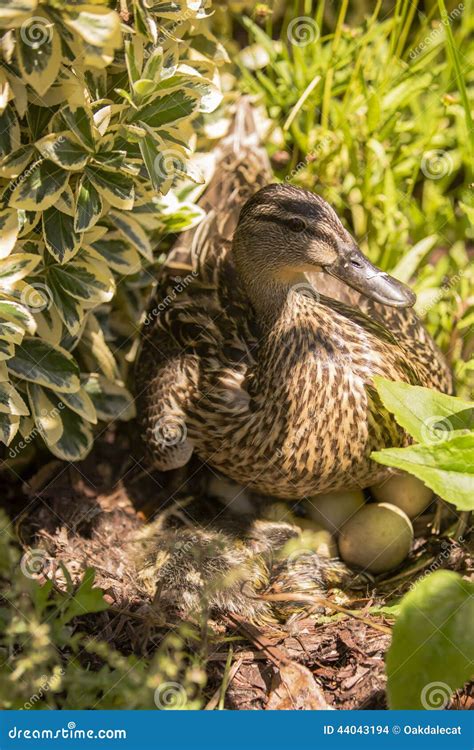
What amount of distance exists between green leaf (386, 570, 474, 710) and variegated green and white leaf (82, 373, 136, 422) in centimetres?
149

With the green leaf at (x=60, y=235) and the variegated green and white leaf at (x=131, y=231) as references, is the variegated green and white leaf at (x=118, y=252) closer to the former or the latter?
the variegated green and white leaf at (x=131, y=231)

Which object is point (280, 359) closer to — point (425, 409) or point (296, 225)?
point (296, 225)

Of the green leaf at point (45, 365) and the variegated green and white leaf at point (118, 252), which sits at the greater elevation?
the variegated green and white leaf at point (118, 252)

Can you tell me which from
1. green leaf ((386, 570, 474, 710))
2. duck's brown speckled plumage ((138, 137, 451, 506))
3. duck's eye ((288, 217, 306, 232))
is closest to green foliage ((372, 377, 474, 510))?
green leaf ((386, 570, 474, 710))

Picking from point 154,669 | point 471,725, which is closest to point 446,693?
point 471,725

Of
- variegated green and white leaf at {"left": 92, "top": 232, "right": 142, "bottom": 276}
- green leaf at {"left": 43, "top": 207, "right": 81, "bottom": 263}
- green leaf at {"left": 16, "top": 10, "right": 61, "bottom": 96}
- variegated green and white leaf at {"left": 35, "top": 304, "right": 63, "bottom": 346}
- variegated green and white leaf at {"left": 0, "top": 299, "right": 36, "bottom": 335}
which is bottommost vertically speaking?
variegated green and white leaf at {"left": 35, "top": 304, "right": 63, "bottom": 346}

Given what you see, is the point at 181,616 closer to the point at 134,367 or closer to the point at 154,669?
the point at 154,669

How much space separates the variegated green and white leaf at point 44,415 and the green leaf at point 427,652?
1373 millimetres

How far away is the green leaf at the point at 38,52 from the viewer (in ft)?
7.73

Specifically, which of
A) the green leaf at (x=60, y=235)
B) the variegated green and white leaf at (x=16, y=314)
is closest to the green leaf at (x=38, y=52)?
the green leaf at (x=60, y=235)

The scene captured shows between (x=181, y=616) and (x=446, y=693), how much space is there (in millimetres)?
897

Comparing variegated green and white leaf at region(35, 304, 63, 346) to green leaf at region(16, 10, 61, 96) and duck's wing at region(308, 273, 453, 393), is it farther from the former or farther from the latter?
duck's wing at region(308, 273, 453, 393)

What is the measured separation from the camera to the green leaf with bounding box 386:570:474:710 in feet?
7.45

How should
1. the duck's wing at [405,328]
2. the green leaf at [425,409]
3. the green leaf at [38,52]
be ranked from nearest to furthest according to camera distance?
the green leaf at [38,52] < the green leaf at [425,409] < the duck's wing at [405,328]
